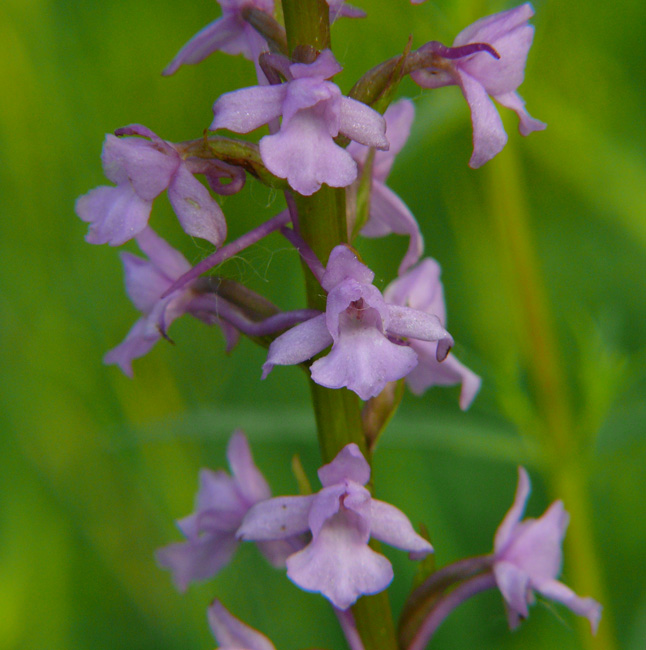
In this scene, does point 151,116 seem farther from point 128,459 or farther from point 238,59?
point 128,459

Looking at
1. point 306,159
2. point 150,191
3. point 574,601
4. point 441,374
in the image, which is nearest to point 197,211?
point 150,191

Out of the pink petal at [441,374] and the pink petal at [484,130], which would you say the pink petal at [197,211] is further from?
the pink petal at [441,374]

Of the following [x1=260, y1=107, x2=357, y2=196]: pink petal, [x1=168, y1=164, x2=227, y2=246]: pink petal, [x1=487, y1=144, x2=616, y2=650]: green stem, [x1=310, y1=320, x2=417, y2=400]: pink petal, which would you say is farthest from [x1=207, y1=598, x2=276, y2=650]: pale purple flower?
[x1=487, y1=144, x2=616, y2=650]: green stem

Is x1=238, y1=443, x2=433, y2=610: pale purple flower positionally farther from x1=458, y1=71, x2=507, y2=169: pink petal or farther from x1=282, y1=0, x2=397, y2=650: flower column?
x1=458, y1=71, x2=507, y2=169: pink petal

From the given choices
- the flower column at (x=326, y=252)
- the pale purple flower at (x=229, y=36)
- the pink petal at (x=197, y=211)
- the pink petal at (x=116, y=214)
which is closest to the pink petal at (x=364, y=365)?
the flower column at (x=326, y=252)

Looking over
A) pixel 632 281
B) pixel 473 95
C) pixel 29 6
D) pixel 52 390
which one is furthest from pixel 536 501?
pixel 29 6

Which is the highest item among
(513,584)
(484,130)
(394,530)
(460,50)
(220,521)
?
(460,50)

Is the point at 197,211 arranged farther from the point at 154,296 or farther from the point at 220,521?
the point at 220,521
